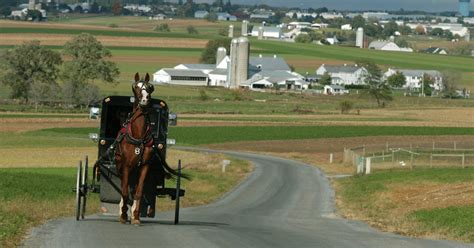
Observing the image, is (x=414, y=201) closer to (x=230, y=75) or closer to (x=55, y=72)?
(x=55, y=72)

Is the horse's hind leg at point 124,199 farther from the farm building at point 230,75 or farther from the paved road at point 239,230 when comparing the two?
the farm building at point 230,75

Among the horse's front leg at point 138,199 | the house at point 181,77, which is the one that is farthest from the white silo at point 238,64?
the horse's front leg at point 138,199

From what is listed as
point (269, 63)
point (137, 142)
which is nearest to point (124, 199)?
point (137, 142)

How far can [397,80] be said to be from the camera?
167375 millimetres

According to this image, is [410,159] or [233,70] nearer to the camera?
[410,159]

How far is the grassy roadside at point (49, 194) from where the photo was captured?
22.5m

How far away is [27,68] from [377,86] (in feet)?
150

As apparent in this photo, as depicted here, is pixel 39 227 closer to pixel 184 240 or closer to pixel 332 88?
pixel 184 240

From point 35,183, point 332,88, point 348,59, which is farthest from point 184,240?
point 348,59

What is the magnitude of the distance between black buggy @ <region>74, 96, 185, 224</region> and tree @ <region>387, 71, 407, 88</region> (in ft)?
461

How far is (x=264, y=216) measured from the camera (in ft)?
98.0

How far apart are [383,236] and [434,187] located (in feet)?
52.1

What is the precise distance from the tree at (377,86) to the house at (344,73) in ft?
17.4

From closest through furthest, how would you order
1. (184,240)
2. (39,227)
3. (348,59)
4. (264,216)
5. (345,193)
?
1. (184,240)
2. (39,227)
3. (264,216)
4. (345,193)
5. (348,59)
